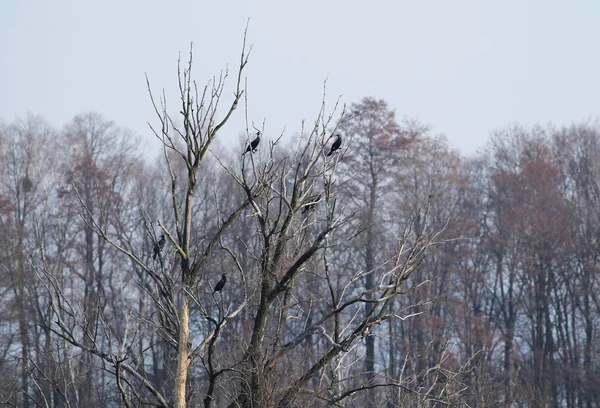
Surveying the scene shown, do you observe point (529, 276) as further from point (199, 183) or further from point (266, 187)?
point (266, 187)

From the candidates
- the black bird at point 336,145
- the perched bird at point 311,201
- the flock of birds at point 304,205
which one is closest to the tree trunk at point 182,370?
the flock of birds at point 304,205

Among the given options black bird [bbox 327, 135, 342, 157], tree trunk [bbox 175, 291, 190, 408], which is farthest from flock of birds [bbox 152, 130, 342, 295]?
tree trunk [bbox 175, 291, 190, 408]

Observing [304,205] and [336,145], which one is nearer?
[304,205]

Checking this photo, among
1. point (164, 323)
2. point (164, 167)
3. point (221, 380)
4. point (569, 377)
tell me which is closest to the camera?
point (164, 323)

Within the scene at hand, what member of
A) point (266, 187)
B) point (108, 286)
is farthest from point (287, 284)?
point (108, 286)

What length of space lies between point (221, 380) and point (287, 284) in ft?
7.89

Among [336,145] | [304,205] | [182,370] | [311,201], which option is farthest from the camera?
[336,145]

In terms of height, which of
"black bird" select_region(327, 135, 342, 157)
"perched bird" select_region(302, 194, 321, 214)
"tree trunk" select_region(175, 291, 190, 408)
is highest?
"black bird" select_region(327, 135, 342, 157)

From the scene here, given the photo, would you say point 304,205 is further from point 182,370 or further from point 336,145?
point 182,370

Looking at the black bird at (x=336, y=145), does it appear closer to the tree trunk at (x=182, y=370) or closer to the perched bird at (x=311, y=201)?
the perched bird at (x=311, y=201)

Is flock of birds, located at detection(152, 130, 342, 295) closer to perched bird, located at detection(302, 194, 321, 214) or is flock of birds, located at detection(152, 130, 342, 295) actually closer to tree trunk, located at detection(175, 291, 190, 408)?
perched bird, located at detection(302, 194, 321, 214)

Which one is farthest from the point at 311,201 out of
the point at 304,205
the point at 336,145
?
the point at 336,145

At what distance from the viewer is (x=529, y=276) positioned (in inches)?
1367

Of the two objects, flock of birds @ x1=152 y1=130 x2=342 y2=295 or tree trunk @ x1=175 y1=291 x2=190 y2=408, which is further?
flock of birds @ x1=152 y1=130 x2=342 y2=295
